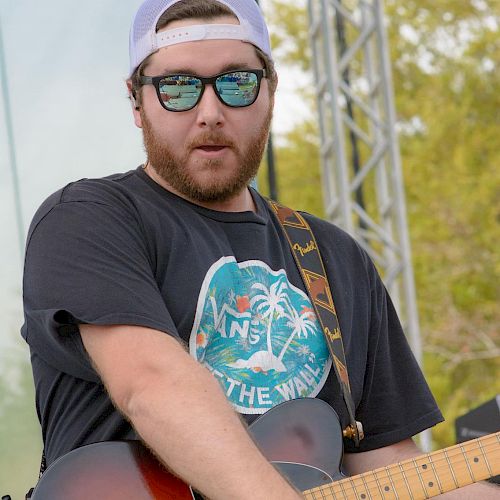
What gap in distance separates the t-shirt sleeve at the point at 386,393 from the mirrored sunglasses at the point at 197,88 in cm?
63

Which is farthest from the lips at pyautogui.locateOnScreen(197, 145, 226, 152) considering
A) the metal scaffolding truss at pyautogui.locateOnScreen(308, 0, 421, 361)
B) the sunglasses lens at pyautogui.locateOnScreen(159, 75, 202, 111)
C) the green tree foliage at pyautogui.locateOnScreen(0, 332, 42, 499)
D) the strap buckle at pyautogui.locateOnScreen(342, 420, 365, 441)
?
the metal scaffolding truss at pyautogui.locateOnScreen(308, 0, 421, 361)

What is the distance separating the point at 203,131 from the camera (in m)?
2.44

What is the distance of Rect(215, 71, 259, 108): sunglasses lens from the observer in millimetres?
2447

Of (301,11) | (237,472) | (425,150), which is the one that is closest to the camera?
(237,472)

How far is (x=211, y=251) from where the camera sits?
2447 millimetres

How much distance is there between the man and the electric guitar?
89mm

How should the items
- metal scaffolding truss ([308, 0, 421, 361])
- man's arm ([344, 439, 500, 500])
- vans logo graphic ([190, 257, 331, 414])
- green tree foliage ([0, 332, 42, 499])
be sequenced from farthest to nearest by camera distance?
metal scaffolding truss ([308, 0, 421, 361]) → green tree foliage ([0, 332, 42, 499]) → man's arm ([344, 439, 500, 500]) → vans logo graphic ([190, 257, 331, 414])

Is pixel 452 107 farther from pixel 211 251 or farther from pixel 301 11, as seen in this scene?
pixel 211 251

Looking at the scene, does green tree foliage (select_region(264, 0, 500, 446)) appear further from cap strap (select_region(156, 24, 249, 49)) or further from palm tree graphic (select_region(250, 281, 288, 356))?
cap strap (select_region(156, 24, 249, 49))

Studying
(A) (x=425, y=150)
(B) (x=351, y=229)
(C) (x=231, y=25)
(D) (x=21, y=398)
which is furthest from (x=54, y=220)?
(A) (x=425, y=150)

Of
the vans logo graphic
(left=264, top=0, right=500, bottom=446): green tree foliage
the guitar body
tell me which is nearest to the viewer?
the guitar body

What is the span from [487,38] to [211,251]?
50.9 ft

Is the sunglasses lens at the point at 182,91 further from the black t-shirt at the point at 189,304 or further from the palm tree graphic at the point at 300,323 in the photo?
the palm tree graphic at the point at 300,323

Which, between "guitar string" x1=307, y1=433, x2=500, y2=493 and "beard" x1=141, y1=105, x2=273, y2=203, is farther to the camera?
"beard" x1=141, y1=105, x2=273, y2=203
